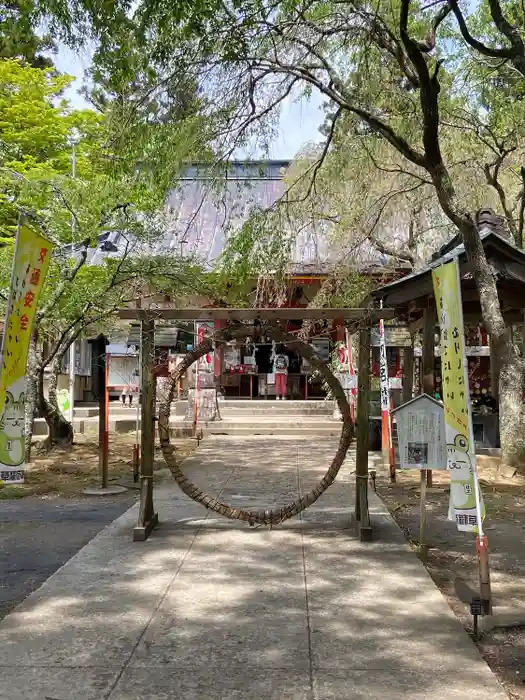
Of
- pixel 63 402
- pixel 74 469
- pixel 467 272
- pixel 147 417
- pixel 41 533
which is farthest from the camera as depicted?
pixel 63 402

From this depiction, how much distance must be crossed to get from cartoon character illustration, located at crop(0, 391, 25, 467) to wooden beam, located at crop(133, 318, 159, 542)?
2.14 metres

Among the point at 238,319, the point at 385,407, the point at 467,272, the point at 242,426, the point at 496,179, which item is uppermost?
the point at 496,179

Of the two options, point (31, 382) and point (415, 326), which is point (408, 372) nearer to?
point (415, 326)

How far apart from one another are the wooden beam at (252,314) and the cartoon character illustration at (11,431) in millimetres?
2241

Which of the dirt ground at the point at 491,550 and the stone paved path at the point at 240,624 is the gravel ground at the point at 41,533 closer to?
the stone paved path at the point at 240,624

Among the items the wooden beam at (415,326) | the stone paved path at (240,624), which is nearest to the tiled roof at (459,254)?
the wooden beam at (415,326)

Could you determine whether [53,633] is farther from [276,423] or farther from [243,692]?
[276,423]

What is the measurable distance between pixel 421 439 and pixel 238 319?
2.38 meters

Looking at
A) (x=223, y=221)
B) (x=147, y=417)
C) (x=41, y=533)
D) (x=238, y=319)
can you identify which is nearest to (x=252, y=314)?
(x=238, y=319)

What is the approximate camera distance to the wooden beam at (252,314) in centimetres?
713

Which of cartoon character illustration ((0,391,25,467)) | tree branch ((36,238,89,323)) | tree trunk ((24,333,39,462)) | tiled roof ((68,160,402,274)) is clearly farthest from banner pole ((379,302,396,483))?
cartoon character illustration ((0,391,25,467))

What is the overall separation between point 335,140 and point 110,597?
31.4 feet

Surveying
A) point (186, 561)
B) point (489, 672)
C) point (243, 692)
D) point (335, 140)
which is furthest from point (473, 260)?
point (243, 692)

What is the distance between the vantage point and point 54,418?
13.4 meters
